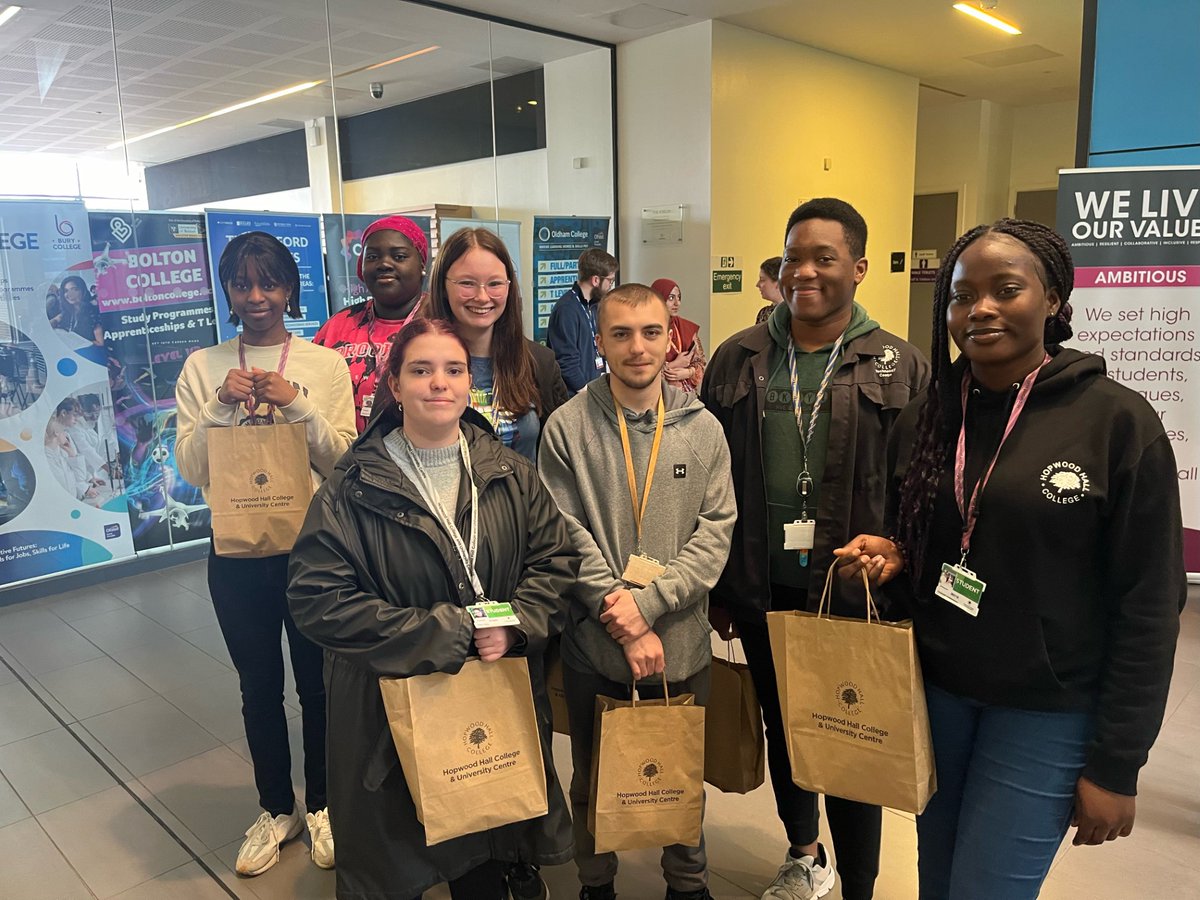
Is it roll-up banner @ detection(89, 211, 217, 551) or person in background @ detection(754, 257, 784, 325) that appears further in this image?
person in background @ detection(754, 257, 784, 325)

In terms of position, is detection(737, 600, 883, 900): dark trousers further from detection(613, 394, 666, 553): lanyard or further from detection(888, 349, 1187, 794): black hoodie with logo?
detection(888, 349, 1187, 794): black hoodie with logo

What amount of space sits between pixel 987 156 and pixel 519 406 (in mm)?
10062

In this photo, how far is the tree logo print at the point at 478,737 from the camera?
154cm

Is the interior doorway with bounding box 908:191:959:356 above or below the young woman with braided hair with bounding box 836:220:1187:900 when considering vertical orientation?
above

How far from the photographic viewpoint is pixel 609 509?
6.01 ft

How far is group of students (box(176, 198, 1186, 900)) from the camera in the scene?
1286 mm

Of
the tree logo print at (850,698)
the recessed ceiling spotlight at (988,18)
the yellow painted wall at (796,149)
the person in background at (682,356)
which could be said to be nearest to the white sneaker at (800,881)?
the tree logo print at (850,698)

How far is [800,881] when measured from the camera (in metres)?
2.09

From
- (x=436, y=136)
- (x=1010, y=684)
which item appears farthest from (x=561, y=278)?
(x=1010, y=684)

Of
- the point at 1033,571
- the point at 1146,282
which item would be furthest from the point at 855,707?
the point at 1146,282

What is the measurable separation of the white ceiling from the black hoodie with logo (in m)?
4.78

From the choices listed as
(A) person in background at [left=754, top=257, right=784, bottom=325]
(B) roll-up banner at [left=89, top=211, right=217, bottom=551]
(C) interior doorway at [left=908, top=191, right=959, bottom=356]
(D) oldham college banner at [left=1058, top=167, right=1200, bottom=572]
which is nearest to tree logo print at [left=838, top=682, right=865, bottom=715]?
(D) oldham college banner at [left=1058, top=167, right=1200, bottom=572]

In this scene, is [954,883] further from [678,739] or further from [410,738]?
[410,738]

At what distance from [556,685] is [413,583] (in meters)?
0.63
